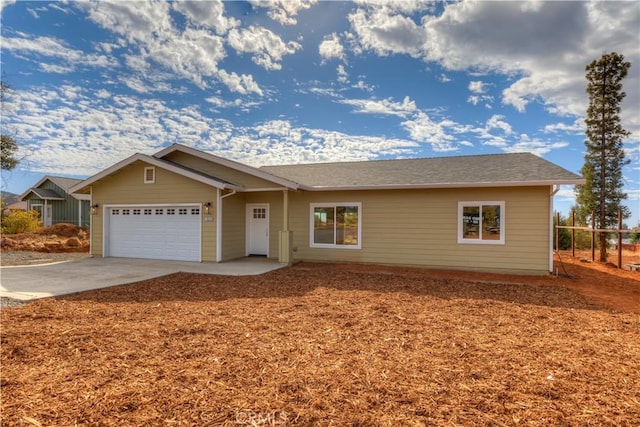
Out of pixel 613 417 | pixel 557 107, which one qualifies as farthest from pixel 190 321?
pixel 557 107

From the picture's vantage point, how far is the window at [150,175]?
1232cm

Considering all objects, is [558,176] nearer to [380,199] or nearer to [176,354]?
[380,199]

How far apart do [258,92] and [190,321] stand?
37.0ft

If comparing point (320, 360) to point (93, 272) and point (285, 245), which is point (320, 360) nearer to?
point (285, 245)

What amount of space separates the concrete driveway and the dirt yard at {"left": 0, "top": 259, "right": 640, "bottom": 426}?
3.84 ft

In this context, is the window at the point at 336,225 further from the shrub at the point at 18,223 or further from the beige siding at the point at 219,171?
the shrub at the point at 18,223

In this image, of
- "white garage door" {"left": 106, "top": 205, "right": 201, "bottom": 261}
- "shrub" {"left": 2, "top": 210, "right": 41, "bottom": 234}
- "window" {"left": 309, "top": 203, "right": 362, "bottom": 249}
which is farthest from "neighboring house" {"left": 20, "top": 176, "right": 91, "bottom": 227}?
"window" {"left": 309, "top": 203, "right": 362, "bottom": 249}

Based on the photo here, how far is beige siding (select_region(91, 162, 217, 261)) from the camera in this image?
38.4 feet

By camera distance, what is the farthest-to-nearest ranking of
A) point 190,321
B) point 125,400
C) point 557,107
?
point 557,107 < point 190,321 < point 125,400

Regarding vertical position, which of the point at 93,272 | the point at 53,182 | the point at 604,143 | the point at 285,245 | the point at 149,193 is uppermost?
the point at 604,143

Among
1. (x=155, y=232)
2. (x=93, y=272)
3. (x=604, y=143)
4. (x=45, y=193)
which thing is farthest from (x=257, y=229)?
(x=45, y=193)

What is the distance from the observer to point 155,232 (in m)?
12.6

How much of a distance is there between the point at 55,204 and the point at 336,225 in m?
28.6

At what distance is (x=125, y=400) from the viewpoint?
286cm
